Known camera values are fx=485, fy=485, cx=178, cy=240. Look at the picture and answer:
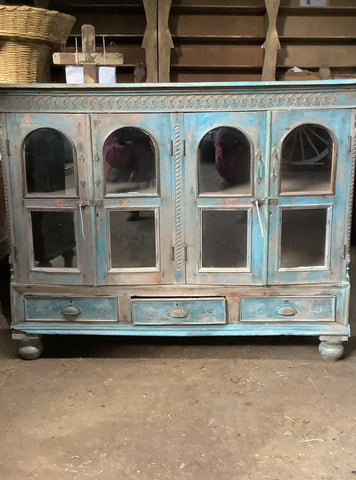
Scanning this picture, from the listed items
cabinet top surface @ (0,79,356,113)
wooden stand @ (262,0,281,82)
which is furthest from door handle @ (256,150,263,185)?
wooden stand @ (262,0,281,82)

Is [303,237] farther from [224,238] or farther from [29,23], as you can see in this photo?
[29,23]

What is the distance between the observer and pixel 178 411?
86.6 inches

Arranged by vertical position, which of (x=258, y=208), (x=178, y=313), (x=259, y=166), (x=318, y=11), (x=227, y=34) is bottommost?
(x=178, y=313)

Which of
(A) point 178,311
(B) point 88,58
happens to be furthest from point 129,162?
(A) point 178,311

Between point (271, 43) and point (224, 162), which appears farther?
point (271, 43)

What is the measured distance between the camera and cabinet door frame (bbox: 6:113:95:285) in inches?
94.1

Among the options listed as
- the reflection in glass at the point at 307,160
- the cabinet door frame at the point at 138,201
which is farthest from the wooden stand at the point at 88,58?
the reflection in glass at the point at 307,160

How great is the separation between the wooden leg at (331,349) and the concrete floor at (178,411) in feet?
0.13

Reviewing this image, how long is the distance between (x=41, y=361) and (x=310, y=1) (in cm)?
359

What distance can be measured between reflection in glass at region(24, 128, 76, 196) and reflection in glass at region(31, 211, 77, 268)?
0.42 feet

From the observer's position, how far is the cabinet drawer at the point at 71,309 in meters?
2.56

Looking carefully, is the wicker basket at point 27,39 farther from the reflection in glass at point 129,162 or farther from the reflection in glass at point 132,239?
the reflection in glass at point 132,239

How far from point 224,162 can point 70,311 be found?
1116 millimetres

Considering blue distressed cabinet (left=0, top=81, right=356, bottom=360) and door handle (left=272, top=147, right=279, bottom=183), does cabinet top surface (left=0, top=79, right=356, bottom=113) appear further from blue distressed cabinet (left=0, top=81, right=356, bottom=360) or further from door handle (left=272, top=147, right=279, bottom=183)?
door handle (left=272, top=147, right=279, bottom=183)
